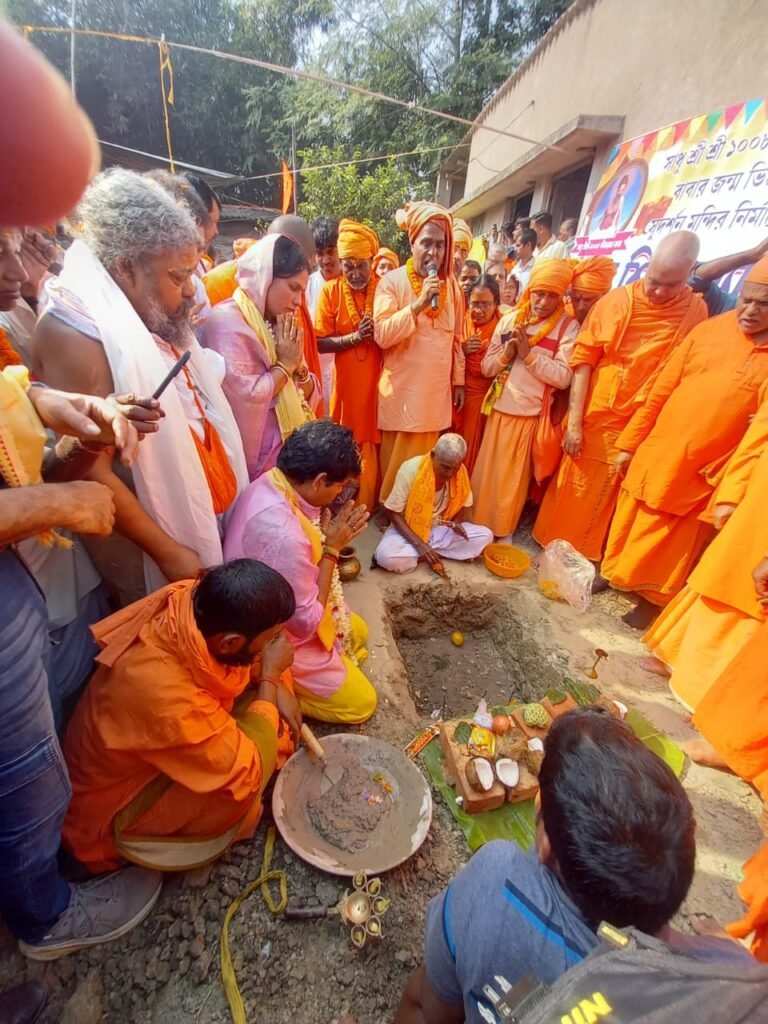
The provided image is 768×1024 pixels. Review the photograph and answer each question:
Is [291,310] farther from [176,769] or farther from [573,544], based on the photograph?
[573,544]

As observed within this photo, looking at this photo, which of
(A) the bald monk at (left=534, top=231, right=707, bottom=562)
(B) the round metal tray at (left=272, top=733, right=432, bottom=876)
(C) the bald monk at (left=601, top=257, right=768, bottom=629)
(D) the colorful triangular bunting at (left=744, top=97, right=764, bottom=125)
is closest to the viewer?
(B) the round metal tray at (left=272, top=733, right=432, bottom=876)

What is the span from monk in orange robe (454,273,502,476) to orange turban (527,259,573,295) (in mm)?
691

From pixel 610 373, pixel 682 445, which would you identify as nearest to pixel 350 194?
pixel 610 373

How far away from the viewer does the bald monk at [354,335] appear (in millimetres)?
3998

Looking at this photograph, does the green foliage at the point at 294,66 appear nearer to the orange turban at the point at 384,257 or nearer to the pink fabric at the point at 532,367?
the orange turban at the point at 384,257

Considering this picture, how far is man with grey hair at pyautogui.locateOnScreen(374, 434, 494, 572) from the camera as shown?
389 centimetres

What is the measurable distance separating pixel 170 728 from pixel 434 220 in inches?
152

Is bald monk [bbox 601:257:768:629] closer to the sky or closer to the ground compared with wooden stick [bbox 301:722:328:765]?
closer to the sky

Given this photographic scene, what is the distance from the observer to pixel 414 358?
13.5 feet

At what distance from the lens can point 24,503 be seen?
1112 mm

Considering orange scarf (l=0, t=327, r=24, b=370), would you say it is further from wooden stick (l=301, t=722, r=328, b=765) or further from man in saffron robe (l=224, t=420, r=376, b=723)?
wooden stick (l=301, t=722, r=328, b=765)

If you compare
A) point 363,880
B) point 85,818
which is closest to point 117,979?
point 85,818

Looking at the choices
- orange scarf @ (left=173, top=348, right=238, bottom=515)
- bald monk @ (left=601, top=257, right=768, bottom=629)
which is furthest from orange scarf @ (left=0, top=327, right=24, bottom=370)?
bald monk @ (left=601, top=257, right=768, bottom=629)

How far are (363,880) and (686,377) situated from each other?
3457mm
